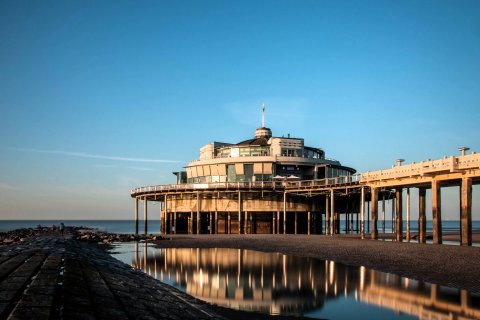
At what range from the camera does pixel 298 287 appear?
1703cm

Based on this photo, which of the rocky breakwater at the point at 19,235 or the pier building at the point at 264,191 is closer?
the rocky breakwater at the point at 19,235

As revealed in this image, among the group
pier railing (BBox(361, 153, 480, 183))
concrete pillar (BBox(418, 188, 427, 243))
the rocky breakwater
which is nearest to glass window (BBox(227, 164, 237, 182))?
pier railing (BBox(361, 153, 480, 183))

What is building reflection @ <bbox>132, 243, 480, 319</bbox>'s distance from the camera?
13391mm

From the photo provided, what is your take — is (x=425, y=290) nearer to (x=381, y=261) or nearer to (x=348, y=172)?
(x=381, y=261)

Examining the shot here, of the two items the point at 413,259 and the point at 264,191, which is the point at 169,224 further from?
the point at 413,259

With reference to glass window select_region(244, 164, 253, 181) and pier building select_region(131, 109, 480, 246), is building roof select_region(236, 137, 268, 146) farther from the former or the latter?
glass window select_region(244, 164, 253, 181)

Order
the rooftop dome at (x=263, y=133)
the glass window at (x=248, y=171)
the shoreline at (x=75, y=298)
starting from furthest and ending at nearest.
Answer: the rooftop dome at (x=263, y=133) < the glass window at (x=248, y=171) < the shoreline at (x=75, y=298)

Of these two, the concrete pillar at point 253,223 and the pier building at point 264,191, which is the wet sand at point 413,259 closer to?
the pier building at point 264,191

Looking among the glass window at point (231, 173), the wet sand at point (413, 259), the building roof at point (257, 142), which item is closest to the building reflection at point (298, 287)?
the wet sand at point (413, 259)

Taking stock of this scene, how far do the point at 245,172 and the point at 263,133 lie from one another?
11554 millimetres

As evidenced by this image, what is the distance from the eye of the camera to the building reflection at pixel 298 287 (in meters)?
13.4

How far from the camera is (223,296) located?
15.3 m

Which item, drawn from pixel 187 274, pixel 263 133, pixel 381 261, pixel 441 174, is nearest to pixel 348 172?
pixel 263 133

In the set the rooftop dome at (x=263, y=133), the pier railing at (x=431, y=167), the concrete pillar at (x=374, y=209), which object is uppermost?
the rooftop dome at (x=263, y=133)
